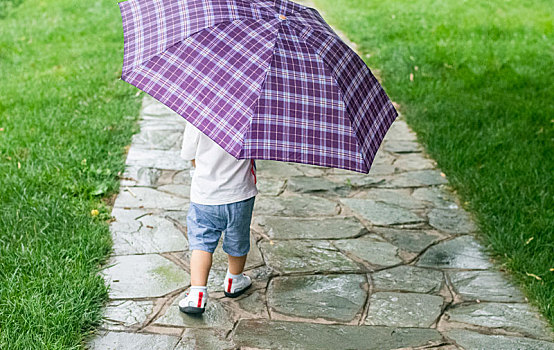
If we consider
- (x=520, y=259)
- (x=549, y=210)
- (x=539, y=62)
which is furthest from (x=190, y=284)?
(x=539, y=62)

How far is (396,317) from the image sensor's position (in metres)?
3.32

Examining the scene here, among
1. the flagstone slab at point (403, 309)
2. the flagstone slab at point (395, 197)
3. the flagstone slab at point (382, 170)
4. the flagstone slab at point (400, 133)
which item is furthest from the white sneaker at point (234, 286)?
the flagstone slab at point (400, 133)

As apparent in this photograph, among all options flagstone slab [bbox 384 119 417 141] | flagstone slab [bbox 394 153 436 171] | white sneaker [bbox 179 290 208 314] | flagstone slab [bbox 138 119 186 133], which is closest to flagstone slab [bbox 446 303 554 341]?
white sneaker [bbox 179 290 208 314]

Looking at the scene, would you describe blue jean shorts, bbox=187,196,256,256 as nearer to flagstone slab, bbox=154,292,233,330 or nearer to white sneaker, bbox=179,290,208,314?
white sneaker, bbox=179,290,208,314

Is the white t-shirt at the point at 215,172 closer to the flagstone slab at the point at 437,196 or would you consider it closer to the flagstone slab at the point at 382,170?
the flagstone slab at the point at 437,196

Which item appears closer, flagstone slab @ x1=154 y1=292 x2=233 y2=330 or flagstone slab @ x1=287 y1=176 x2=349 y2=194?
flagstone slab @ x1=154 y1=292 x2=233 y2=330

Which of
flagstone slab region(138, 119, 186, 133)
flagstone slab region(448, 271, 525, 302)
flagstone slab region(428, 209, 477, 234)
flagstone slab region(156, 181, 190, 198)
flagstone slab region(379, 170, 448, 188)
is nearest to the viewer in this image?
flagstone slab region(448, 271, 525, 302)

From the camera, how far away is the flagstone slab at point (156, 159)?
5.09m

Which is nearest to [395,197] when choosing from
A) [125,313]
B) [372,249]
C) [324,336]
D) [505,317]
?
[372,249]

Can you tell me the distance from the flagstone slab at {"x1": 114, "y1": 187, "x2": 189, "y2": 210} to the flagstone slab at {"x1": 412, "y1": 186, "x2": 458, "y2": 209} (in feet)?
5.71

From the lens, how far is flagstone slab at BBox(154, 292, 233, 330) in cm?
314

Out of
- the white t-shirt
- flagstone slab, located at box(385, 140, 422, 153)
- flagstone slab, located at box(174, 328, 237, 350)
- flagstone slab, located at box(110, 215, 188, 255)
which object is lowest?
flagstone slab, located at box(110, 215, 188, 255)

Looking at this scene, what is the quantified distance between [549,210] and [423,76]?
3407mm

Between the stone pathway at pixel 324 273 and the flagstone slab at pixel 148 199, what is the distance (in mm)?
13
